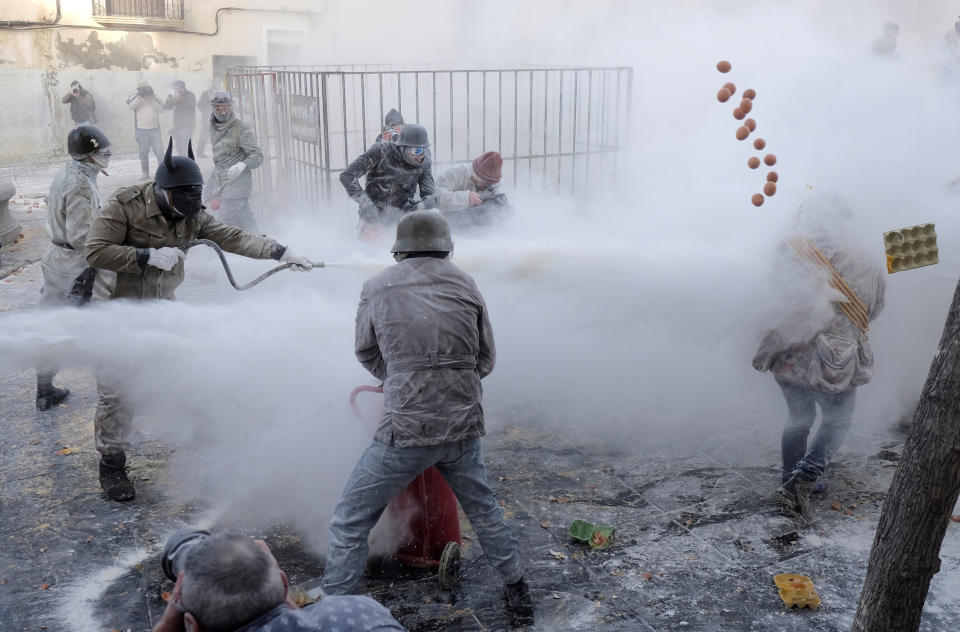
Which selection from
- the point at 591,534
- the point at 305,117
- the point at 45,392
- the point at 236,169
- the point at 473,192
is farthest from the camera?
the point at 305,117

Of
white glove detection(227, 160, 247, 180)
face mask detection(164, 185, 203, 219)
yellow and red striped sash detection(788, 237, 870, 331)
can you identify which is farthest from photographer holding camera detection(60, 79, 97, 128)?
yellow and red striped sash detection(788, 237, 870, 331)

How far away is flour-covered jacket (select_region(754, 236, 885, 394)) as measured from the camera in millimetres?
4398

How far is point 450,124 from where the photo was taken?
1144 cm

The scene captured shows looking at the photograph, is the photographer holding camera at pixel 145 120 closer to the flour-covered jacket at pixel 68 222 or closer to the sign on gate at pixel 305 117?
the sign on gate at pixel 305 117

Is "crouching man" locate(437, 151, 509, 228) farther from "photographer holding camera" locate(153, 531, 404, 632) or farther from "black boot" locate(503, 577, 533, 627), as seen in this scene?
"photographer holding camera" locate(153, 531, 404, 632)

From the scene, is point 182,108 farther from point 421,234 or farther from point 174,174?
point 421,234

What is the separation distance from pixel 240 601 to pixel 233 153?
725 cm

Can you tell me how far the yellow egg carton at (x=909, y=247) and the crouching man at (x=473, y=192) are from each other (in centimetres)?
344

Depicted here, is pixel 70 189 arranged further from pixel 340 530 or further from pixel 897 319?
pixel 897 319

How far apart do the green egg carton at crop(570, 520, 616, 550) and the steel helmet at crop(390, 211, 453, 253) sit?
161 cm

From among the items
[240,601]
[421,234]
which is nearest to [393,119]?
[421,234]

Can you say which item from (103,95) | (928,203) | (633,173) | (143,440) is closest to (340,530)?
(143,440)

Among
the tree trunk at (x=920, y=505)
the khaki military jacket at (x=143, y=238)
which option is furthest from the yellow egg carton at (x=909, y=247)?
the khaki military jacket at (x=143, y=238)

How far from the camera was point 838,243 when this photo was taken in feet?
14.6
